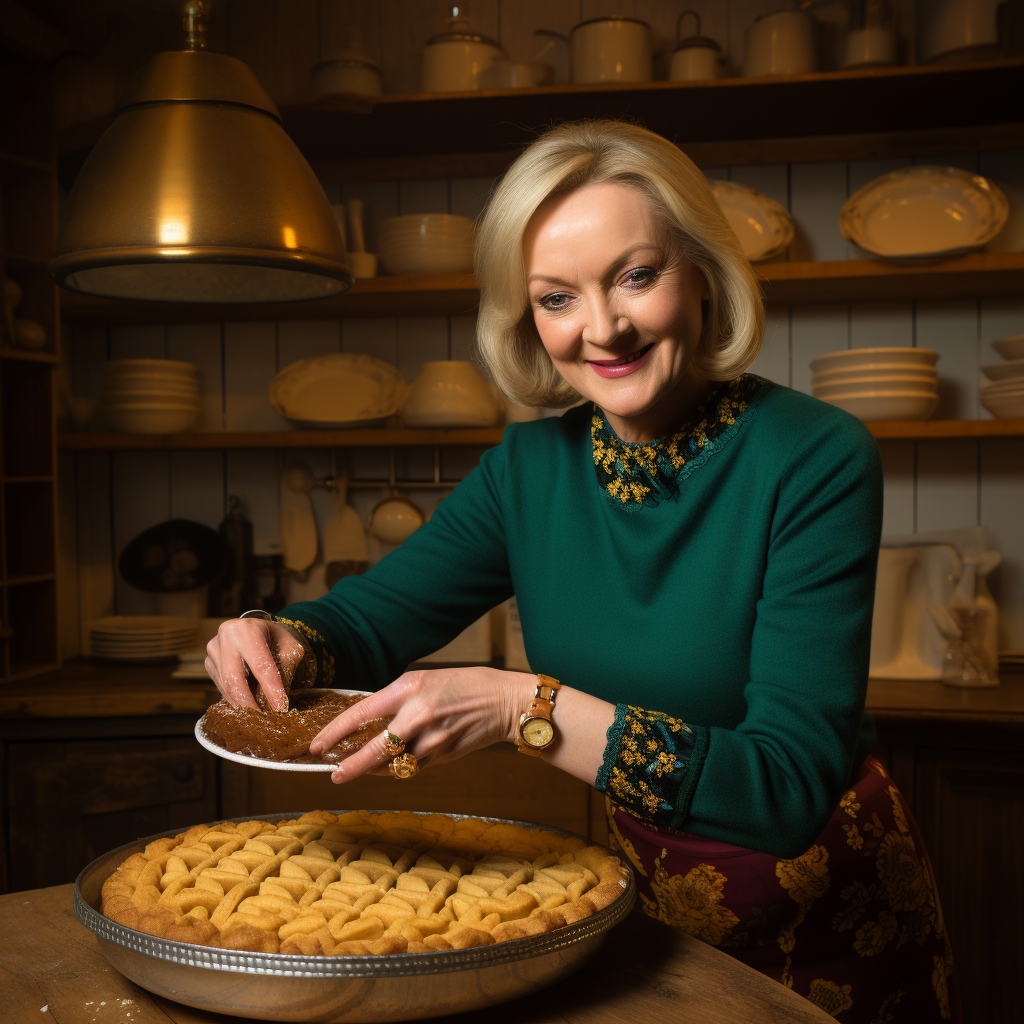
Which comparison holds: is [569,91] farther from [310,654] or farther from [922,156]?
[310,654]

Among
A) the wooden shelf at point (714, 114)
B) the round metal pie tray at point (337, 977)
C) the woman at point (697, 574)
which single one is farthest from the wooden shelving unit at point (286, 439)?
the round metal pie tray at point (337, 977)

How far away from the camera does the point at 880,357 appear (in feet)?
7.92

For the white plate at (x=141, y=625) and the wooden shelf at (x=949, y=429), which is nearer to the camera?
the wooden shelf at (x=949, y=429)

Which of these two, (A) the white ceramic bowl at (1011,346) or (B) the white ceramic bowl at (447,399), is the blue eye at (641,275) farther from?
(A) the white ceramic bowl at (1011,346)

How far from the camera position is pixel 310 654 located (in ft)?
4.07

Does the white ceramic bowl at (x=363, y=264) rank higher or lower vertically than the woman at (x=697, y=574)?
higher

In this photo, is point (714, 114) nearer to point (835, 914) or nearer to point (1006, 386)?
point (1006, 386)

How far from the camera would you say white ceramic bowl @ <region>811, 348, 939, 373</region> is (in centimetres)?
241

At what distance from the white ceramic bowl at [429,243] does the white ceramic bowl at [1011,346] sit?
1.40 m

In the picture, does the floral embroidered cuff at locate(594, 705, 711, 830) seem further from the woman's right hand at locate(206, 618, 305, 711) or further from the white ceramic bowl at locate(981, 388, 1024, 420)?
the white ceramic bowl at locate(981, 388, 1024, 420)

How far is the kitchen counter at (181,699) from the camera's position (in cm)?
206

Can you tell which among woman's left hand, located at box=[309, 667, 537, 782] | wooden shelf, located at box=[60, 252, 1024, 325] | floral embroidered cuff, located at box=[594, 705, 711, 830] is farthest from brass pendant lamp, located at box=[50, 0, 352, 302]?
wooden shelf, located at box=[60, 252, 1024, 325]

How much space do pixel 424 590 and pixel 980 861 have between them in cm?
147

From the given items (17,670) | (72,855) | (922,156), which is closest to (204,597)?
(17,670)
